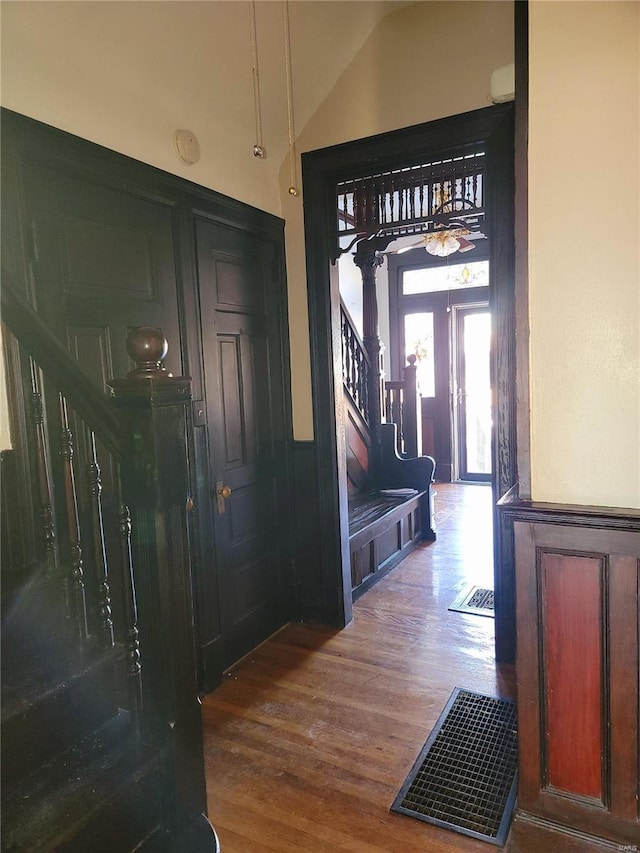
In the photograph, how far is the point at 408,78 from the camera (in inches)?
115

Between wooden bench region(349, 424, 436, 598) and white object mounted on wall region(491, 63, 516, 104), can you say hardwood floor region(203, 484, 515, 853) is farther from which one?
white object mounted on wall region(491, 63, 516, 104)

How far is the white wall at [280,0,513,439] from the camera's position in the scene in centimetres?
274

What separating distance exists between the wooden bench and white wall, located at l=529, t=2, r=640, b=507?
2.16 metres

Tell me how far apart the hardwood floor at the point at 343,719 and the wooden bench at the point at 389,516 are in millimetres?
223

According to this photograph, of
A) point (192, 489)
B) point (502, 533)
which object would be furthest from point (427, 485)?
point (192, 489)

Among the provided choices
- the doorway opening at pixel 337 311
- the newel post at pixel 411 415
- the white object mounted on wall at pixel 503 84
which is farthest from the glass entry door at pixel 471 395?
the white object mounted on wall at pixel 503 84

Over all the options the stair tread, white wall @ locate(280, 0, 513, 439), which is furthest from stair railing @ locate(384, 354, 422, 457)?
the stair tread

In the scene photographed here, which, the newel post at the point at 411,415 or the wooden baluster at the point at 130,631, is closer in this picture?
the wooden baluster at the point at 130,631

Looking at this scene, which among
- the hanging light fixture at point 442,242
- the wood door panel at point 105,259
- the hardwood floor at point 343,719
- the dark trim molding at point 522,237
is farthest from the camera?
the hanging light fixture at point 442,242

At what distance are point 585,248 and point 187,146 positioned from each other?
1864mm

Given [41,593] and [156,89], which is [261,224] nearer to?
[156,89]

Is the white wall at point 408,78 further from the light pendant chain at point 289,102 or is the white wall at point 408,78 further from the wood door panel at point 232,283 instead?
the wood door panel at point 232,283

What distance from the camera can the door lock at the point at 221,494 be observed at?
291cm

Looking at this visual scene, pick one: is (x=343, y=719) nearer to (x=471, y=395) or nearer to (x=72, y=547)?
(x=72, y=547)
